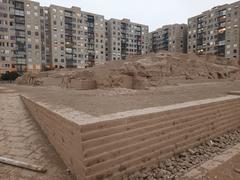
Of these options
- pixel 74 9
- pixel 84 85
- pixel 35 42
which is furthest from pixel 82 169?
pixel 74 9

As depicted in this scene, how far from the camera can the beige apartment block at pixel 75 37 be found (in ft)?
163

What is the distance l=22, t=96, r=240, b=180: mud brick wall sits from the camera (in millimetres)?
2252

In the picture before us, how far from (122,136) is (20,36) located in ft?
164

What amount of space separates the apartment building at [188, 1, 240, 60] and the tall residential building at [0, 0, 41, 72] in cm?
4818

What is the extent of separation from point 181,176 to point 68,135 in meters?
1.71

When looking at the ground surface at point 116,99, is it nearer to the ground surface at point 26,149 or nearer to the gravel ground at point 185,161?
the ground surface at point 26,149

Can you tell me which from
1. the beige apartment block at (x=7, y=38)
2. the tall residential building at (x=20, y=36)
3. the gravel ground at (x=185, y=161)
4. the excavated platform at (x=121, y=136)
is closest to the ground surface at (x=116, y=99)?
the excavated platform at (x=121, y=136)

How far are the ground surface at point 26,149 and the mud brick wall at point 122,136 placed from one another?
169 millimetres

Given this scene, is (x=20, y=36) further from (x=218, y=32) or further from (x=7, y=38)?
(x=218, y=32)

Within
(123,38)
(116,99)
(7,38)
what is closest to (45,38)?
(7,38)

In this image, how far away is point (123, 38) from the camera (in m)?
65.0

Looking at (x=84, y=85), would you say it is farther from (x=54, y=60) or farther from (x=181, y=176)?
(x=54, y=60)

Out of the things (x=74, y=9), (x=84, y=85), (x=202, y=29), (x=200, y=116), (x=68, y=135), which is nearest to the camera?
(x=68, y=135)

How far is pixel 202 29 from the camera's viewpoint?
57562 mm
